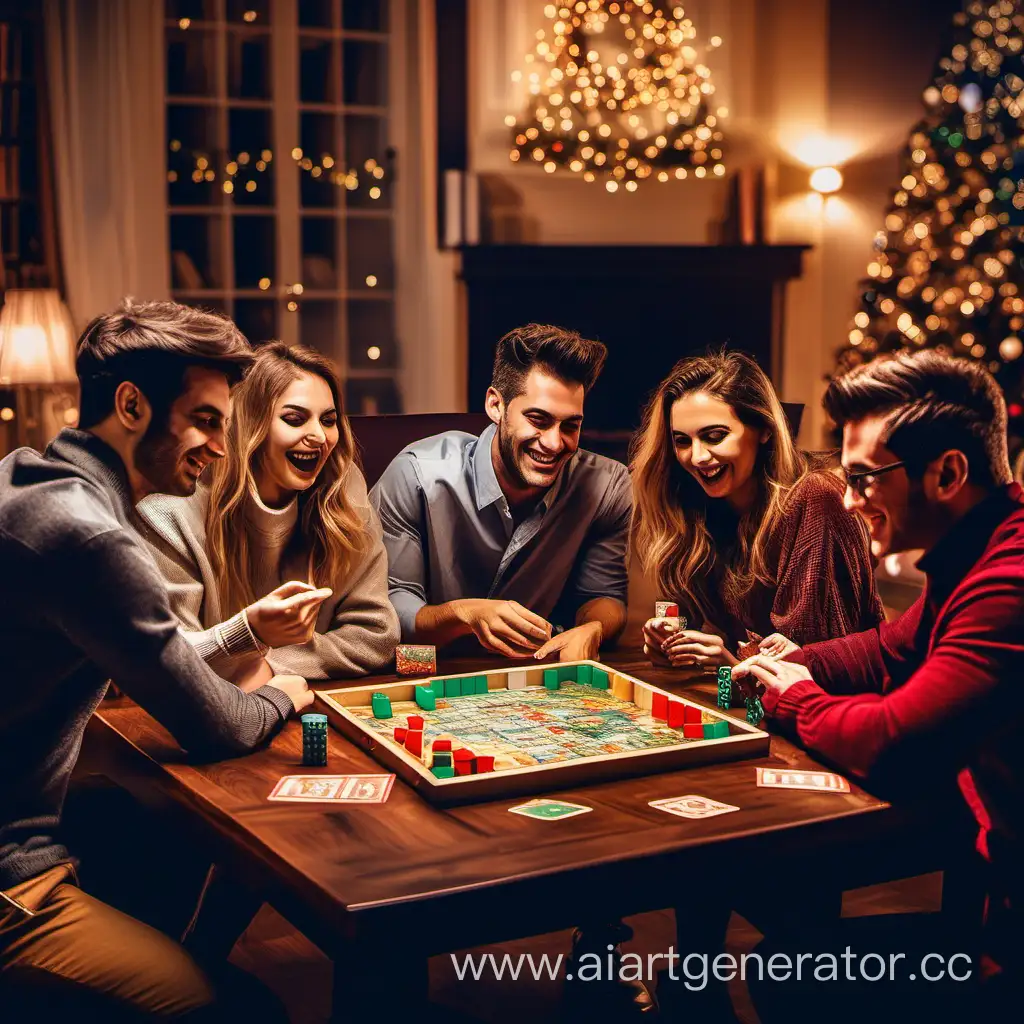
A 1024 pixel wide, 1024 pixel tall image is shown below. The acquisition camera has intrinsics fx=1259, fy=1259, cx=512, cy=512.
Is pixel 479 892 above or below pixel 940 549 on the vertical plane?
below

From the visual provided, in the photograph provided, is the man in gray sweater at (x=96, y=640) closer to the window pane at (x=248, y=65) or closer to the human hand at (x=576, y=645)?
the human hand at (x=576, y=645)

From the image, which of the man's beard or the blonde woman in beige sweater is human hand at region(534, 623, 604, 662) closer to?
the blonde woman in beige sweater

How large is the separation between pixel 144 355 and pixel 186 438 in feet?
0.48

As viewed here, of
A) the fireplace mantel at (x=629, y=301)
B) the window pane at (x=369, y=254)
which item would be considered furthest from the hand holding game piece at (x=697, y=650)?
the window pane at (x=369, y=254)

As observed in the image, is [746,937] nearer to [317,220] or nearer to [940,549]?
[940,549]

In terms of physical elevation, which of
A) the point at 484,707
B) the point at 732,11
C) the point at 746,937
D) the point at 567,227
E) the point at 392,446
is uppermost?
the point at 732,11

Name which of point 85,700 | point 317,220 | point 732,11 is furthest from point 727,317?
point 85,700

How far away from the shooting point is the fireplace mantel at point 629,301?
23.5ft

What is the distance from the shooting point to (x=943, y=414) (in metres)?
1.90

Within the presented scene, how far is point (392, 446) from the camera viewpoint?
12.1 feet

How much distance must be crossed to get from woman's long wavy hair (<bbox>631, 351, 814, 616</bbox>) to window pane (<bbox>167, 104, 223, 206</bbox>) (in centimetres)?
469

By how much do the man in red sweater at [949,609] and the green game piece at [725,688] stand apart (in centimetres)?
24

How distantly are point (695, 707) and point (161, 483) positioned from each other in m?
0.99

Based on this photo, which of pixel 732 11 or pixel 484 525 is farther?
pixel 732 11
